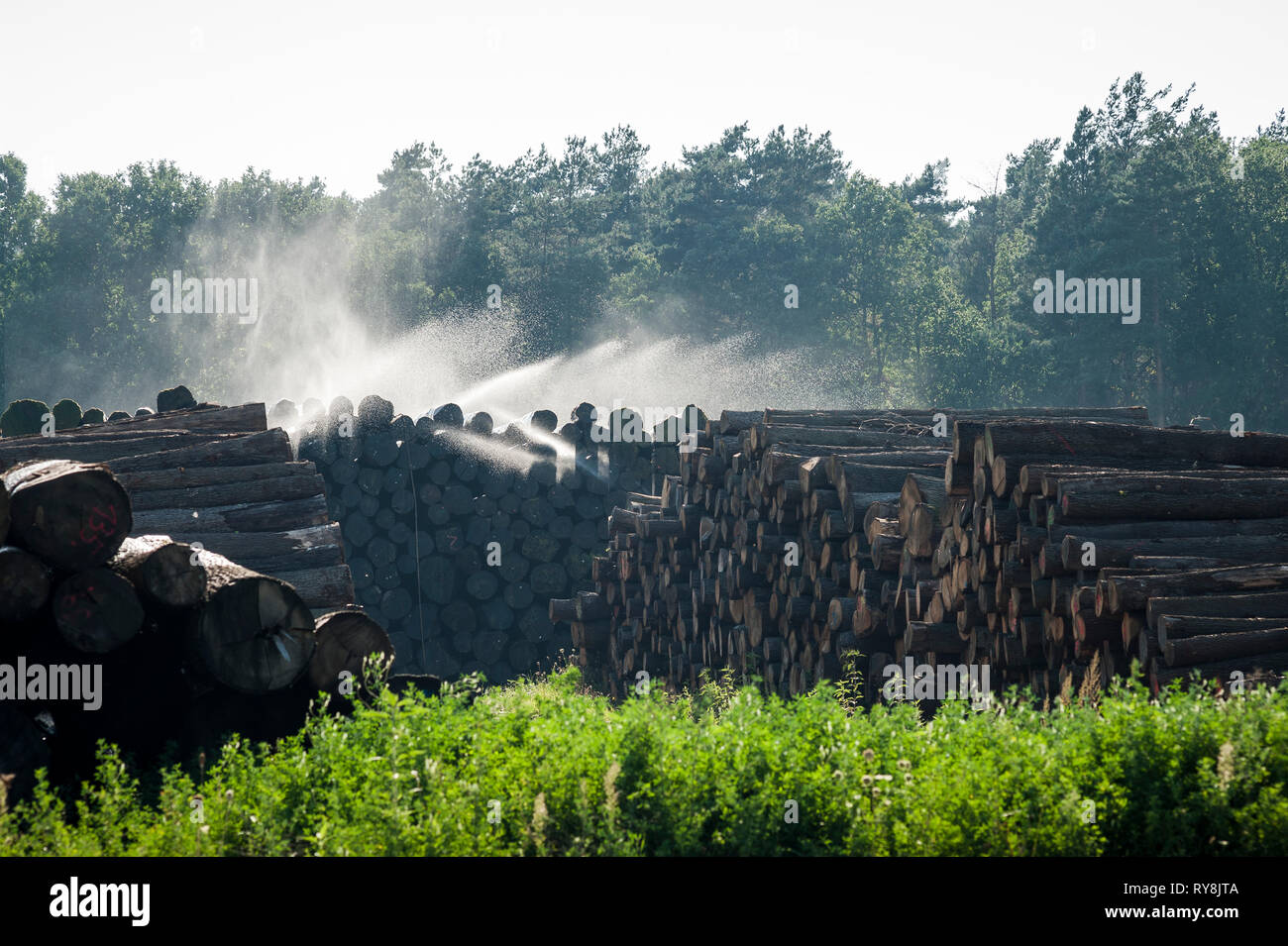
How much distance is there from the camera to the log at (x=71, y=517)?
673 centimetres

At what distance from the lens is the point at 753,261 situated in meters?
51.6

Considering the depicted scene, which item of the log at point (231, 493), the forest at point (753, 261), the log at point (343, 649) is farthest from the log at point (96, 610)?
the forest at point (753, 261)

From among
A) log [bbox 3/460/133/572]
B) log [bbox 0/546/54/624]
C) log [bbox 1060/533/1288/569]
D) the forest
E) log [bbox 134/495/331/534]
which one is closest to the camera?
log [bbox 0/546/54/624]

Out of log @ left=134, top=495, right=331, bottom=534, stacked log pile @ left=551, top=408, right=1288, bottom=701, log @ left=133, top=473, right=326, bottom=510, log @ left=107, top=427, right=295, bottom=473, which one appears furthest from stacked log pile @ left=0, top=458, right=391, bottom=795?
stacked log pile @ left=551, top=408, right=1288, bottom=701

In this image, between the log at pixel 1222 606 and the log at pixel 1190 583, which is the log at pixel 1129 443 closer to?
the log at pixel 1190 583

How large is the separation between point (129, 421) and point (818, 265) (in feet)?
133

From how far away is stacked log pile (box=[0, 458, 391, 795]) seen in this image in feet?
22.0

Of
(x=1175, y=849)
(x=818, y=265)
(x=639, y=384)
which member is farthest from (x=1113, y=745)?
(x=818, y=265)

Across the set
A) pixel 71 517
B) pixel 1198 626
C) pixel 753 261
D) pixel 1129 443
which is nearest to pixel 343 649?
pixel 71 517

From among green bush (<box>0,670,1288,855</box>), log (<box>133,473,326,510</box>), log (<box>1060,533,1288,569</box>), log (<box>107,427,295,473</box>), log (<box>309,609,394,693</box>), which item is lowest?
green bush (<box>0,670,1288,855</box>)

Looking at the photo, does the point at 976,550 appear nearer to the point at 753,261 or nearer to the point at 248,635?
the point at 248,635

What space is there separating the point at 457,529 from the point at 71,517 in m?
10.4

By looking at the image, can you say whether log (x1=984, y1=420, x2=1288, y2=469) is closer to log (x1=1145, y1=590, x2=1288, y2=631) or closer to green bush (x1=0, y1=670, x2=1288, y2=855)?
log (x1=1145, y1=590, x2=1288, y2=631)
